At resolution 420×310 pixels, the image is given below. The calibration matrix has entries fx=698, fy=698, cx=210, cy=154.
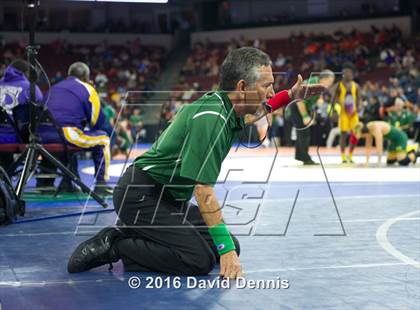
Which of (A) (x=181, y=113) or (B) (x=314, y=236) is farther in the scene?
(B) (x=314, y=236)

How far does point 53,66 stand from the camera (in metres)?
29.5

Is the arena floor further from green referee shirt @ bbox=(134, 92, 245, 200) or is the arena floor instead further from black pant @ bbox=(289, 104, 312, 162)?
black pant @ bbox=(289, 104, 312, 162)

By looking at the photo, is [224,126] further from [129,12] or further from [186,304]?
[129,12]

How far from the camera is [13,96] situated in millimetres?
7102

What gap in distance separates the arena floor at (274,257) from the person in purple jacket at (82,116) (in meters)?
0.54

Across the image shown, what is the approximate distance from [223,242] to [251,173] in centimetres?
722

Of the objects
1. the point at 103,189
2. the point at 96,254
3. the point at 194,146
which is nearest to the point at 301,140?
the point at 103,189

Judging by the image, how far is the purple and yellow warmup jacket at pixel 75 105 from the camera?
7324mm

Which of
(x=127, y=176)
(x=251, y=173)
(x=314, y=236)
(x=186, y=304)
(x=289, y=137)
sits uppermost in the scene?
(x=127, y=176)

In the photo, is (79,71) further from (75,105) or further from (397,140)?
(397,140)

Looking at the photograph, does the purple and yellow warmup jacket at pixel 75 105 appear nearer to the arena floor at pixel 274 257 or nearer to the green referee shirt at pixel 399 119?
the arena floor at pixel 274 257

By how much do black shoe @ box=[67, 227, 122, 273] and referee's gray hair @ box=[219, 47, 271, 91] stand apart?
1147 millimetres

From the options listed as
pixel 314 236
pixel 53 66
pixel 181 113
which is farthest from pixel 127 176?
pixel 53 66

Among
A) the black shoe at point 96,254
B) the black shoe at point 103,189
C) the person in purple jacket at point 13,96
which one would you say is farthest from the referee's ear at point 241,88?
the black shoe at point 103,189
